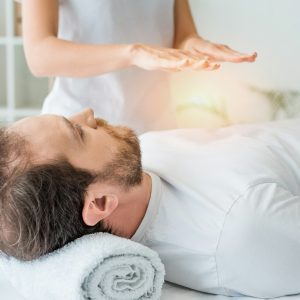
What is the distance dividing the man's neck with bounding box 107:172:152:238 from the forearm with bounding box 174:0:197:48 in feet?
2.67

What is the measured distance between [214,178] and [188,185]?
0.20ft

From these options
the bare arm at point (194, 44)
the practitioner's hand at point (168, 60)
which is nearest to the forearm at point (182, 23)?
the bare arm at point (194, 44)

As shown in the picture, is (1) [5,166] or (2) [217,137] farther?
(2) [217,137]

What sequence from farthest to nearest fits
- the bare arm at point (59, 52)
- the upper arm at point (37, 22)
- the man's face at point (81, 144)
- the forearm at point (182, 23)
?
the forearm at point (182, 23) → the upper arm at point (37, 22) → the bare arm at point (59, 52) → the man's face at point (81, 144)

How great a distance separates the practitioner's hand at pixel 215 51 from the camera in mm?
Result: 1704

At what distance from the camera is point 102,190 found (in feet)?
4.36

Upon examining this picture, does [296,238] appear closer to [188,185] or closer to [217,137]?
[188,185]

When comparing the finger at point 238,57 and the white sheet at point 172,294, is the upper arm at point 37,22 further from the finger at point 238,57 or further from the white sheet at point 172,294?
the white sheet at point 172,294

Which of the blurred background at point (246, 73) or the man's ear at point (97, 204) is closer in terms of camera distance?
the man's ear at point (97, 204)

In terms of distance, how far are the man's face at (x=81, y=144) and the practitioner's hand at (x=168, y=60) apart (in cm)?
20

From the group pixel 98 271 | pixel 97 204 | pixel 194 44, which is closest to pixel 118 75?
pixel 194 44

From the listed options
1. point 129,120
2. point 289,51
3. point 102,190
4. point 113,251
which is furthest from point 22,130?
point 289,51

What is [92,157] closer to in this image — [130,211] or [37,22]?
[130,211]

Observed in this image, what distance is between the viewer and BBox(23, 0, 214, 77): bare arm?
5.46 feet
